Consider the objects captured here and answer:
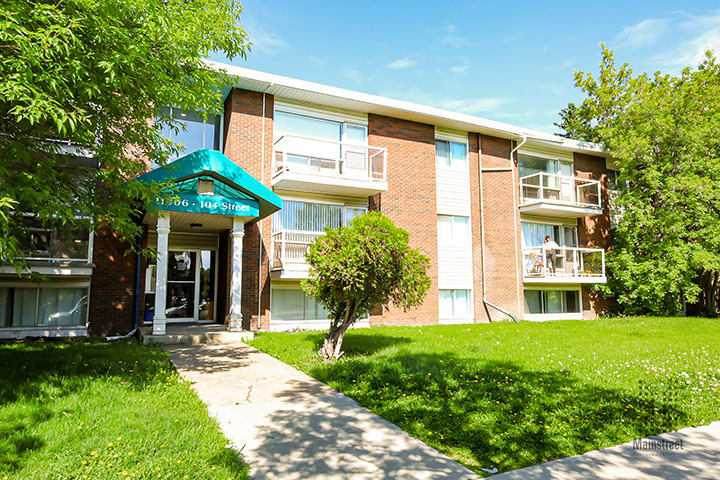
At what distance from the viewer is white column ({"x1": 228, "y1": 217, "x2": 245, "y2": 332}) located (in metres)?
11.7

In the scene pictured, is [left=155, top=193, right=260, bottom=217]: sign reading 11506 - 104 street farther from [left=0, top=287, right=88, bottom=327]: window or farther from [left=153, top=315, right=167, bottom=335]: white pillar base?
[left=0, top=287, right=88, bottom=327]: window

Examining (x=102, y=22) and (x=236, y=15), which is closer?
(x=102, y=22)

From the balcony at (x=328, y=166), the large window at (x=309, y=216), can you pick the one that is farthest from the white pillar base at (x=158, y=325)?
the balcony at (x=328, y=166)

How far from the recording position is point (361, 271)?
8008 mm

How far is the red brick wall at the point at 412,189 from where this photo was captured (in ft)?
52.6

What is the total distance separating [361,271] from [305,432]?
3.68 m

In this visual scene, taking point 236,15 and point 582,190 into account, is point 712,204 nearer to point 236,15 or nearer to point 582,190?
point 582,190

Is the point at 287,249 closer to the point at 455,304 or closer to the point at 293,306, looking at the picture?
the point at 293,306

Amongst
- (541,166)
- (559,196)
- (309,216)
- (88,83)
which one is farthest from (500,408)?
(541,166)

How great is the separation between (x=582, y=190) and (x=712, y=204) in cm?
490

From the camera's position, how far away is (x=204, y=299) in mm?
15133

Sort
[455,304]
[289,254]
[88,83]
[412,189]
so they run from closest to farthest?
[88,83] < [289,254] < [412,189] < [455,304]

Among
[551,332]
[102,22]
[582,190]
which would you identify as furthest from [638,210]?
[102,22]

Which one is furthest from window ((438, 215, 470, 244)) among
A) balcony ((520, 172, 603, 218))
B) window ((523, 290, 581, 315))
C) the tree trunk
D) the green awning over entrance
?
the tree trunk
